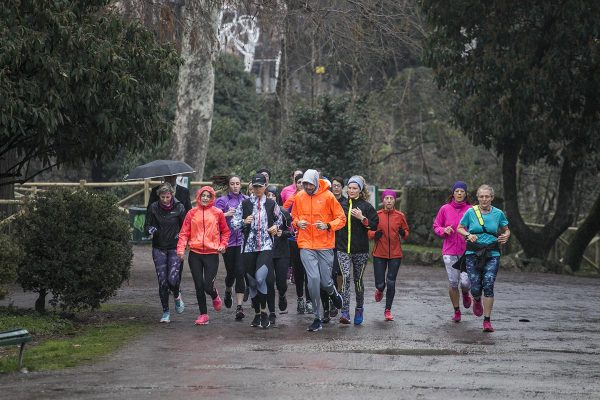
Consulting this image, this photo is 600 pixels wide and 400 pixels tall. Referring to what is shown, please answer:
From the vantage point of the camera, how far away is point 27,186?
30.6m

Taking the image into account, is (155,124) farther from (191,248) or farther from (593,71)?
(593,71)

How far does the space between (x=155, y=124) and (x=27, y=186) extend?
15.9 metres

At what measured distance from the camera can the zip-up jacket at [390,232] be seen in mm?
15719

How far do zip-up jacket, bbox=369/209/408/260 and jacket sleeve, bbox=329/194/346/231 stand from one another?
4.56 feet

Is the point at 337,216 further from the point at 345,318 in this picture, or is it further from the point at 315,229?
the point at 345,318

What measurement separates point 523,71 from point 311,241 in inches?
511

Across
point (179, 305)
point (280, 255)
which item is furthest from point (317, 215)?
point (179, 305)

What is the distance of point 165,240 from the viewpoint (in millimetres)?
15219

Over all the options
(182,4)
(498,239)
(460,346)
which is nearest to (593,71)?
(182,4)

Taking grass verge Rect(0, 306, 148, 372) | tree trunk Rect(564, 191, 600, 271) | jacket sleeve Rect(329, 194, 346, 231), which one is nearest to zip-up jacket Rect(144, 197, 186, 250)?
grass verge Rect(0, 306, 148, 372)

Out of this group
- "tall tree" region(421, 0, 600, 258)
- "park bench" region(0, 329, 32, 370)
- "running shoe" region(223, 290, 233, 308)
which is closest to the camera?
"park bench" region(0, 329, 32, 370)

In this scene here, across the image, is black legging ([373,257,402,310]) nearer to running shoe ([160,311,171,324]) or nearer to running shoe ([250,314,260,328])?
running shoe ([250,314,260,328])

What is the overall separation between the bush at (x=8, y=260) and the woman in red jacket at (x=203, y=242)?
215 cm

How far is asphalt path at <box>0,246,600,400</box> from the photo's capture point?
1009 centimetres
